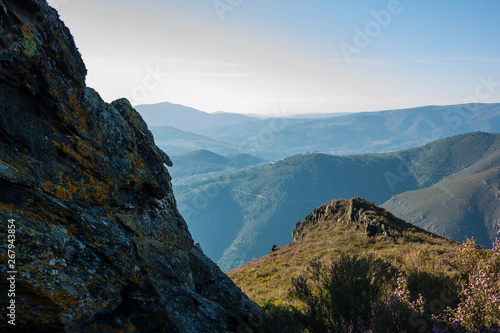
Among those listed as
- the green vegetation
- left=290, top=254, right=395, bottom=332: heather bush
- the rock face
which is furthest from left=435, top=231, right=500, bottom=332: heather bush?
the rock face

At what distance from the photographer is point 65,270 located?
5.72 m

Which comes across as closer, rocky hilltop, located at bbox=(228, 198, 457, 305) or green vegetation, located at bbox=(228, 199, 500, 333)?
green vegetation, located at bbox=(228, 199, 500, 333)

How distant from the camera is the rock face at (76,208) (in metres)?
5.43

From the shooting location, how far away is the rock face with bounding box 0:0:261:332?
214 inches

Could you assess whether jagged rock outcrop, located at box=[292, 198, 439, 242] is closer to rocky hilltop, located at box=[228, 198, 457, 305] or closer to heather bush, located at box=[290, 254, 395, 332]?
rocky hilltop, located at box=[228, 198, 457, 305]

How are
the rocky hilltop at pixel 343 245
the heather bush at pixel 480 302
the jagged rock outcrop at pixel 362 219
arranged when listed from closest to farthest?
the heather bush at pixel 480 302 → the rocky hilltop at pixel 343 245 → the jagged rock outcrop at pixel 362 219

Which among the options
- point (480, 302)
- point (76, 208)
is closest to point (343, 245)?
point (480, 302)

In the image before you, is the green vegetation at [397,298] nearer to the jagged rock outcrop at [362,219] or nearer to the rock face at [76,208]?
the rock face at [76,208]

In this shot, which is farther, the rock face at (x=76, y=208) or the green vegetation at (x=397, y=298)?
the green vegetation at (x=397, y=298)

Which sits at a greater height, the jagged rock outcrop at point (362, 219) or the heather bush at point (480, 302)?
the jagged rock outcrop at point (362, 219)

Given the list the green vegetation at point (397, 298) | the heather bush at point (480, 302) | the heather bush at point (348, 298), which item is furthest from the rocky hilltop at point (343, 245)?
the heather bush at point (480, 302)

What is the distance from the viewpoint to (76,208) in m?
7.00

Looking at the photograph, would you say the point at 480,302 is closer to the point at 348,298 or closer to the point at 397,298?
the point at 397,298

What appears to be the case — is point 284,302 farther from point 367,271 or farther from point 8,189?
point 8,189
